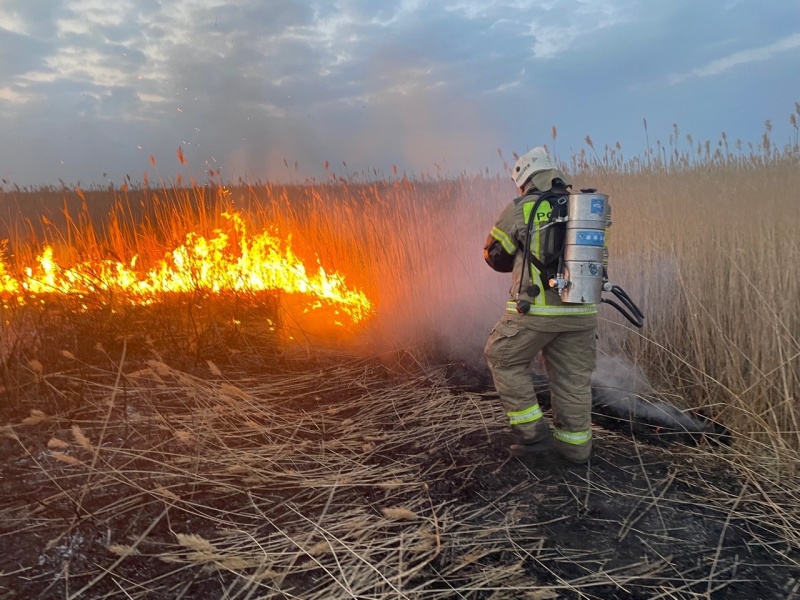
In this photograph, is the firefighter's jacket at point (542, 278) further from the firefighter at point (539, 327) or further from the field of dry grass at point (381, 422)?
the field of dry grass at point (381, 422)

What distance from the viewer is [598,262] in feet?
8.47

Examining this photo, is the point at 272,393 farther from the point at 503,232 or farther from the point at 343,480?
the point at 503,232

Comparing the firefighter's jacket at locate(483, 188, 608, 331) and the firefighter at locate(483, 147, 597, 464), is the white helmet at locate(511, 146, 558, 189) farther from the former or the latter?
the firefighter's jacket at locate(483, 188, 608, 331)

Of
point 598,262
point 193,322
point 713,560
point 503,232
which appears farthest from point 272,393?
point 713,560

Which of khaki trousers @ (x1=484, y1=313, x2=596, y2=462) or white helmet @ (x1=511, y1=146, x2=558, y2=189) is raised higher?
white helmet @ (x1=511, y1=146, x2=558, y2=189)

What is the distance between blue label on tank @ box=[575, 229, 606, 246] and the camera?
8.35 feet

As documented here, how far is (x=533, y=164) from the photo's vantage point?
2787 mm

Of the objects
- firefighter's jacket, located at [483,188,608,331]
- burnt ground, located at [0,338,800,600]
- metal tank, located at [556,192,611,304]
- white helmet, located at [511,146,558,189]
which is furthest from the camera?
white helmet, located at [511,146,558,189]

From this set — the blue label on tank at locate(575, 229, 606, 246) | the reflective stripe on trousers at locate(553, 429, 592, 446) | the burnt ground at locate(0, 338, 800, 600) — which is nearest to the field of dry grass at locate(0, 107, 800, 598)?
the burnt ground at locate(0, 338, 800, 600)

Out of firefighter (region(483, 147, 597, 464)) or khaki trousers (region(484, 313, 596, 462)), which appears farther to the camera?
khaki trousers (region(484, 313, 596, 462))

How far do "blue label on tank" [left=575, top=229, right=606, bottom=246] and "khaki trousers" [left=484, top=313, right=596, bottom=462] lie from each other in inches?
18.9

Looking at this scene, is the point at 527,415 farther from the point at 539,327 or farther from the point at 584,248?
the point at 584,248

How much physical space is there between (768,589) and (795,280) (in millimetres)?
1957

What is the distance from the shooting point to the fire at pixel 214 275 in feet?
16.0
